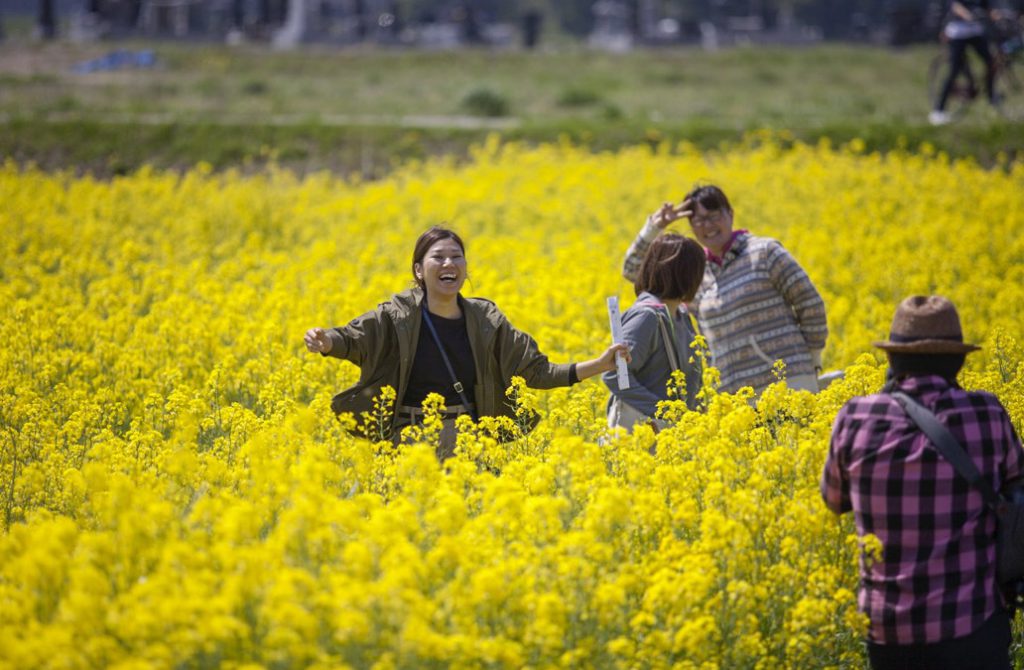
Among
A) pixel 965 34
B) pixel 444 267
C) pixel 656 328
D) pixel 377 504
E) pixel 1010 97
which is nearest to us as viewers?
pixel 377 504

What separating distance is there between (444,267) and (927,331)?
212 cm

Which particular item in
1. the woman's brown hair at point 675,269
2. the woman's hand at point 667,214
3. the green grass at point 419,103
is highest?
the woman's hand at point 667,214

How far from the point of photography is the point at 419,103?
2925 centimetres

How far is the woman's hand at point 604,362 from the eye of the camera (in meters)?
5.66

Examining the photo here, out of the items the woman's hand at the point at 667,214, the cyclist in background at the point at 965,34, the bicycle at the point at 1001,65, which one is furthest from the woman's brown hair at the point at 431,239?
the bicycle at the point at 1001,65

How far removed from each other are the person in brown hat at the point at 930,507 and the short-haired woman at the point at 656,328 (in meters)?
1.79

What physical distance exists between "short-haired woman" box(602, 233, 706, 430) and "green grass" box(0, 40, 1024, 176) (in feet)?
45.3

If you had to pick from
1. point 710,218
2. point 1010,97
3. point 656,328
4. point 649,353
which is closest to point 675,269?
point 656,328

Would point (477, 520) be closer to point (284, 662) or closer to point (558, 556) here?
point (558, 556)

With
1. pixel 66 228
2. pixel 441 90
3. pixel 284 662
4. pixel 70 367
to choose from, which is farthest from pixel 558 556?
pixel 441 90

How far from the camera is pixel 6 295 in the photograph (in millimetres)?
9219

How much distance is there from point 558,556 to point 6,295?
611cm

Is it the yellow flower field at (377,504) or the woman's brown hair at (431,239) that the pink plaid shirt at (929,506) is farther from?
the woman's brown hair at (431,239)

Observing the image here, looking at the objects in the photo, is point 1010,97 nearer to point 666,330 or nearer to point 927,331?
point 666,330
